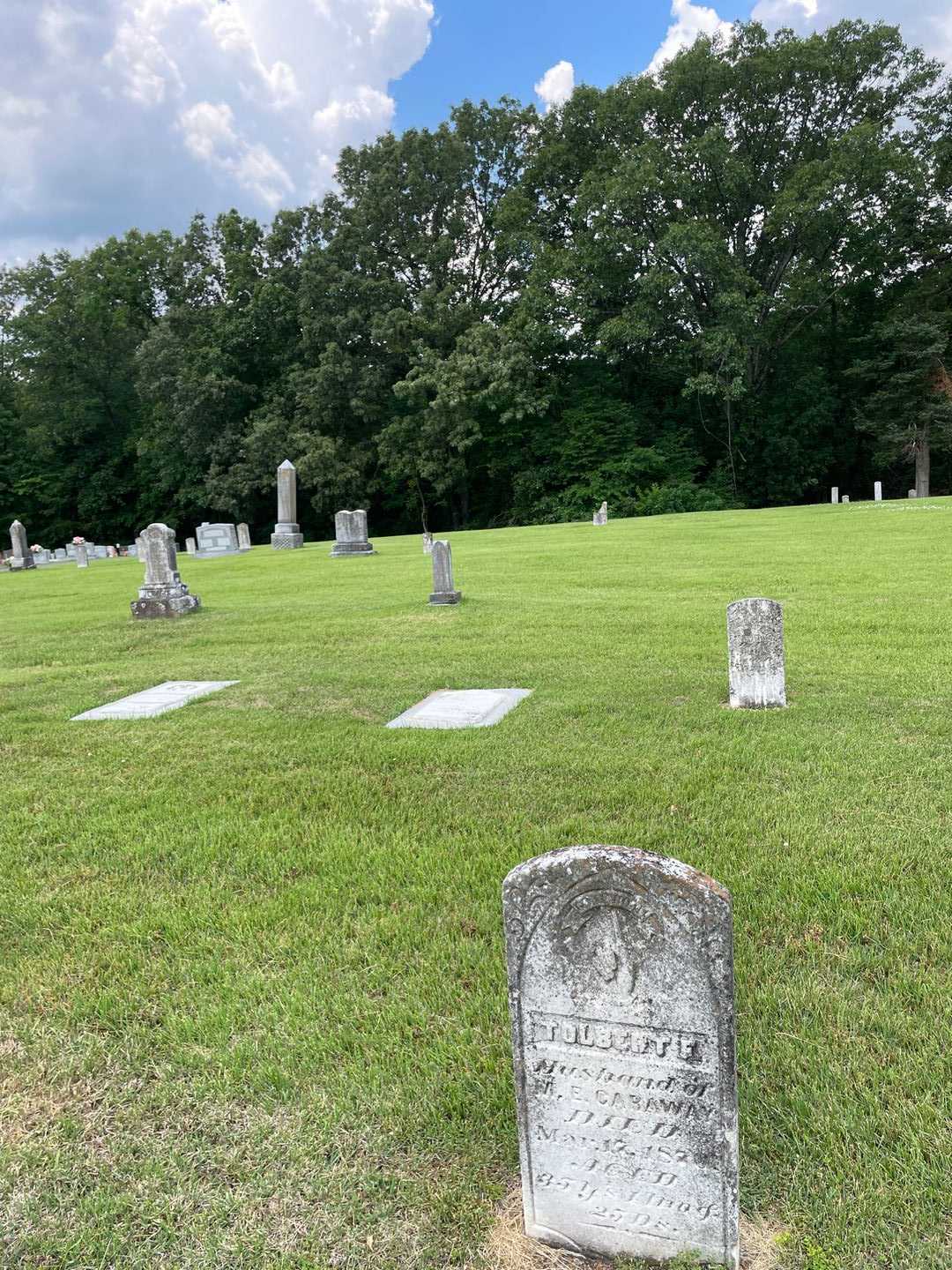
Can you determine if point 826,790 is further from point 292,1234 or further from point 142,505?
point 142,505

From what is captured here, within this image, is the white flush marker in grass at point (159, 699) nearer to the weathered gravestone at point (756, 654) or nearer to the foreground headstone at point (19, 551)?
the weathered gravestone at point (756, 654)

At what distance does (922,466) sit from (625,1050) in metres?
37.7

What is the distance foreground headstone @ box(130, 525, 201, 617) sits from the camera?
10945 mm

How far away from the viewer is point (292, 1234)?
5.99 ft

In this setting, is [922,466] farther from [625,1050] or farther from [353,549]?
[625,1050]

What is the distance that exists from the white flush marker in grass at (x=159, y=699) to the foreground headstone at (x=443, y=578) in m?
3.91

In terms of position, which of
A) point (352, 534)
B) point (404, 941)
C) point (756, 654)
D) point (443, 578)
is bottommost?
point (404, 941)

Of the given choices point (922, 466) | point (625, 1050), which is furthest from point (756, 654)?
point (922, 466)

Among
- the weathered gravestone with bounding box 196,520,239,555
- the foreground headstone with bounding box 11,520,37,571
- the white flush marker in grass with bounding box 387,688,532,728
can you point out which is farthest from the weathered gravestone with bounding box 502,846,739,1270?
the foreground headstone with bounding box 11,520,37,571

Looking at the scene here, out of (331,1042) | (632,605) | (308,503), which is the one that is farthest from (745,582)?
(308,503)

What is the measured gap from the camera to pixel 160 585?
11.0 metres

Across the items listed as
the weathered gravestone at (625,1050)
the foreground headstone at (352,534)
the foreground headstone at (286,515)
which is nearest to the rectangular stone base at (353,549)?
the foreground headstone at (352,534)

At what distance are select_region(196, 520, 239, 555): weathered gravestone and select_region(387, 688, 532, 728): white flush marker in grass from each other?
1960 cm

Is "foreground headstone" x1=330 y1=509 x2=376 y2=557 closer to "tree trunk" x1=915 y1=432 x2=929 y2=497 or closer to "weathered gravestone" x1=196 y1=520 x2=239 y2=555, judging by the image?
"weathered gravestone" x1=196 y1=520 x2=239 y2=555
